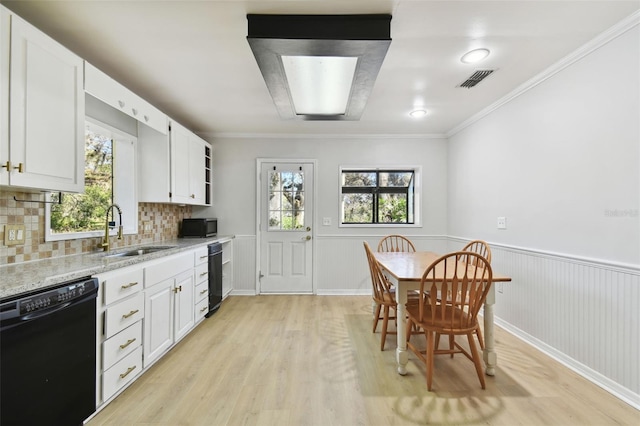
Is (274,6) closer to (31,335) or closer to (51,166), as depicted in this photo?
(51,166)

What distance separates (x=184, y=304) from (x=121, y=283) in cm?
90

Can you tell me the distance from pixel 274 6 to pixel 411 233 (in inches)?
135

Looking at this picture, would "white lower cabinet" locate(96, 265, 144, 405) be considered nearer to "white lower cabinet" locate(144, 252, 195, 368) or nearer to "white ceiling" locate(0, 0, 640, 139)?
"white lower cabinet" locate(144, 252, 195, 368)

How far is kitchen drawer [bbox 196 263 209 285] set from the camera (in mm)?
2857

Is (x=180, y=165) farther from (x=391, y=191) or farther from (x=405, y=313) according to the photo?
(x=391, y=191)

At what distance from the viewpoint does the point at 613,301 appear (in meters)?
1.86

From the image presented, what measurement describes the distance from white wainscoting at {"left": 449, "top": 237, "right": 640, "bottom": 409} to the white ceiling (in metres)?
1.59

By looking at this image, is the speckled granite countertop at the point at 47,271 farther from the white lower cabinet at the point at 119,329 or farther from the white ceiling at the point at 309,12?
the white ceiling at the point at 309,12

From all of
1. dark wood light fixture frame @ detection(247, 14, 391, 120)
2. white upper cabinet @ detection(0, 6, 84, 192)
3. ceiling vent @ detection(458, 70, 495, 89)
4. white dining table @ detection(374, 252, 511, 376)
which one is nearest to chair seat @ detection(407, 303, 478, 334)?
white dining table @ detection(374, 252, 511, 376)

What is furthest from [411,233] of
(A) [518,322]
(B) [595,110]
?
(B) [595,110]

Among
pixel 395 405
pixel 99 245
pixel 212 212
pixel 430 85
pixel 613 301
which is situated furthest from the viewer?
pixel 212 212

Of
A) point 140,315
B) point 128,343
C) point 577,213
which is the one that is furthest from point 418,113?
point 128,343

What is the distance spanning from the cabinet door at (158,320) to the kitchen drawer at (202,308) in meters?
0.48

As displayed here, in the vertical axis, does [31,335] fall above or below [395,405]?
above
